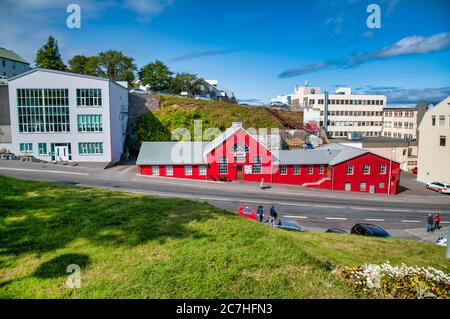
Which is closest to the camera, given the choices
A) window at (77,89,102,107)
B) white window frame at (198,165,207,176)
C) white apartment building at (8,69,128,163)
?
white window frame at (198,165,207,176)

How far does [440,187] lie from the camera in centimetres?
4975

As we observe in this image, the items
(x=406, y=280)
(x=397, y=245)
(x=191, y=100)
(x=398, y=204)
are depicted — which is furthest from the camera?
(x=191, y=100)

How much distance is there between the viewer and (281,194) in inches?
1606

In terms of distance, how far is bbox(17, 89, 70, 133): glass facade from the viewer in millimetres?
49062

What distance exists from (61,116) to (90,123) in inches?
167

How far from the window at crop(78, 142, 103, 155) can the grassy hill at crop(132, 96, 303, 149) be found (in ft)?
51.0

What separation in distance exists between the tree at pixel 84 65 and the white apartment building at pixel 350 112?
6052cm

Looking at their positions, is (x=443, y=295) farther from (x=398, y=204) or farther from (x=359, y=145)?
(x=359, y=145)

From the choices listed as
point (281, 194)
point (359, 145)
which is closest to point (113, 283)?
point (281, 194)

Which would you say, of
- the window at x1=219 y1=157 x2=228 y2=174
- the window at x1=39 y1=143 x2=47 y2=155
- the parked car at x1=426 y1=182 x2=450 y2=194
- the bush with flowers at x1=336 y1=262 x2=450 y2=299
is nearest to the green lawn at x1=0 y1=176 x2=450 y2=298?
the bush with flowers at x1=336 y1=262 x2=450 y2=299

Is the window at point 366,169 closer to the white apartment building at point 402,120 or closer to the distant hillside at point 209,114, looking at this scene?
the distant hillside at point 209,114

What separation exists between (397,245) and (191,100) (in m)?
67.1

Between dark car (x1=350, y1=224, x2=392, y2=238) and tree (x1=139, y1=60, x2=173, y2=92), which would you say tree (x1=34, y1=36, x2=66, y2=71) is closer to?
tree (x1=139, y1=60, x2=173, y2=92)

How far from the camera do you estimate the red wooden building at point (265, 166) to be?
151 ft
